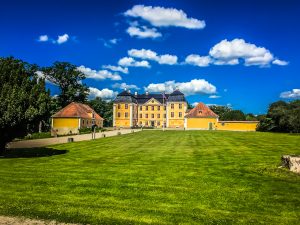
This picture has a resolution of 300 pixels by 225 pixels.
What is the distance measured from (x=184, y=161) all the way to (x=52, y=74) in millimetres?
71494

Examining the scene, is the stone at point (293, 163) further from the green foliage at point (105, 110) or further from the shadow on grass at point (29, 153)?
the green foliage at point (105, 110)

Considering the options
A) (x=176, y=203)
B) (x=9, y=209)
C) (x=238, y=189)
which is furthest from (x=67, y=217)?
(x=238, y=189)

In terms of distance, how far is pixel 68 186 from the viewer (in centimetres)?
1199

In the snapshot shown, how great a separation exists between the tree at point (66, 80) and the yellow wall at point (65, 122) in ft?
44.1

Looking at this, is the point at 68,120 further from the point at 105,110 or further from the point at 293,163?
the point at 293,163

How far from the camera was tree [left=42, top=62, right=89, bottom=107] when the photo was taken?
82.8 metres

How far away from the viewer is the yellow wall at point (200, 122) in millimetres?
77000

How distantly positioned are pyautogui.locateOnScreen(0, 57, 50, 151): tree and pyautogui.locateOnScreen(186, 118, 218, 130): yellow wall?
194ft

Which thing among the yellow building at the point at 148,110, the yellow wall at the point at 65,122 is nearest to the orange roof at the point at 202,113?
the yellow building at the point at 148,110

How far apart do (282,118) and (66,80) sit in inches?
2093

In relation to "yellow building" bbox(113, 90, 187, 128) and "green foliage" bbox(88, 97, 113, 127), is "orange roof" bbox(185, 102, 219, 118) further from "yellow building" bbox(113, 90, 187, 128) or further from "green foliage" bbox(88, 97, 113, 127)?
"green foliage" bbox(88, 97, 113, 127)

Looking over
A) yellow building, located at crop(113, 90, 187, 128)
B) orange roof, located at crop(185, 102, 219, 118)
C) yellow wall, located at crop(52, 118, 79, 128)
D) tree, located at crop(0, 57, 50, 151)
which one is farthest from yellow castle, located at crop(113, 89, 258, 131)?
tree, located at crop(0, 57, 50, 151)

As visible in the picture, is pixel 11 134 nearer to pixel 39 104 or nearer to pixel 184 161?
pixel 39 104

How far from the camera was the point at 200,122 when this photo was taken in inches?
3056
